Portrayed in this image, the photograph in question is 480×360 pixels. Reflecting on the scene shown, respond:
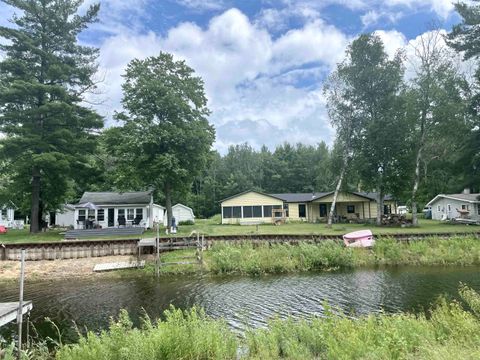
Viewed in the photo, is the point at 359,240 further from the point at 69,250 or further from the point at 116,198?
the point at 116,198

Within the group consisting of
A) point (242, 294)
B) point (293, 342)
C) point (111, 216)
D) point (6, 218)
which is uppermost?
point (6, 218)

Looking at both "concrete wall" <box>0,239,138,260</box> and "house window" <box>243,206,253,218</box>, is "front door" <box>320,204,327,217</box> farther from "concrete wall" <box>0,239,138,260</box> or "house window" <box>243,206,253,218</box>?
"concrete wall" <box>0,239,138,260</box>

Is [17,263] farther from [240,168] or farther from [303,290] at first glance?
[240,168]

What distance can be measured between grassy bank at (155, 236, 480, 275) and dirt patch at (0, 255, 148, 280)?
11.1 ft

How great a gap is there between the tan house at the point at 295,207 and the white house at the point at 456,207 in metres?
5.19

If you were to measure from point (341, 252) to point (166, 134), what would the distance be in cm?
1622

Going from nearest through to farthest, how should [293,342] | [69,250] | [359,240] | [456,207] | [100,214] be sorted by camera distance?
1. [293,342]
2. [69,250]
3. [359,240]
4. [100,214]
5. [456,207]

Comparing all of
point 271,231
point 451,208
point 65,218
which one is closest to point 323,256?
point 271,231

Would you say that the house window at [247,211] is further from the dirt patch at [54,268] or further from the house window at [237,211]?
the dirt patch at [54,268]

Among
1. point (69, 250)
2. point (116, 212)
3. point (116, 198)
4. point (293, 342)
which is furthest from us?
point (116, 198)

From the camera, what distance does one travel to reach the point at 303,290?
13781mm

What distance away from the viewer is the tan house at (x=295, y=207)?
37219mm

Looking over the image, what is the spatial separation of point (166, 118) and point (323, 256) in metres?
18.1

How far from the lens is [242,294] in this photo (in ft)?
44.4
